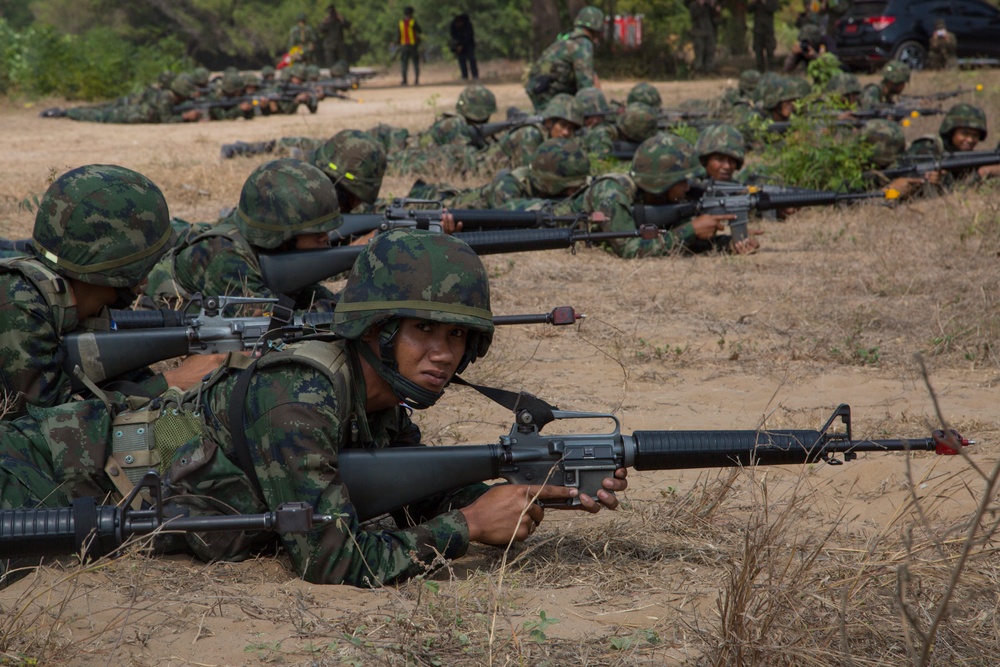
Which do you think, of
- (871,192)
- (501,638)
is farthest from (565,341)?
(871,192)

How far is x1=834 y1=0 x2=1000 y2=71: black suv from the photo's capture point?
21.4m

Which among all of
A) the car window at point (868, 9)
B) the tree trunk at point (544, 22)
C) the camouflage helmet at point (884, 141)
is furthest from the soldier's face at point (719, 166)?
the tree trunk at point (544, 22)

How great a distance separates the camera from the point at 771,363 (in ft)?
19.6

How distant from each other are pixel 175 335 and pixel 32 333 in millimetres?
608

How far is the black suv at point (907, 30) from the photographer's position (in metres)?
21.4

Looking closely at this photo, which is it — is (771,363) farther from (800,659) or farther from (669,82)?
(669,82)

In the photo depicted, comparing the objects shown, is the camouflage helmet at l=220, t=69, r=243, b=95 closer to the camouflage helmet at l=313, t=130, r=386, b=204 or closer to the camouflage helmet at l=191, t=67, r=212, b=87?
the camouflage helmet at l=191, t=67, r=212, b=87

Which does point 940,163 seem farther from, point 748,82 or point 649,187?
point 748,82

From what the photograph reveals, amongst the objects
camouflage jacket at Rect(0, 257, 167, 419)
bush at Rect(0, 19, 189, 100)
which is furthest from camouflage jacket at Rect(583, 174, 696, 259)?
bush at Rect(0, 19, 189, 100)

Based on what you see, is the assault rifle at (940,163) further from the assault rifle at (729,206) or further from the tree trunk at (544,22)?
the tree trunk at (544,22)

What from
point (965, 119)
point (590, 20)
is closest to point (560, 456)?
point (965, 119)

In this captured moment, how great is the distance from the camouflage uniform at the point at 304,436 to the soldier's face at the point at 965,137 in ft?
32.5

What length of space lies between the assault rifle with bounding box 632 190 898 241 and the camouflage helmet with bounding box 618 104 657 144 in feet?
11.0

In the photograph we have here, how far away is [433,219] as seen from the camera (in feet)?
24.3
